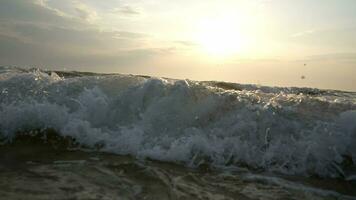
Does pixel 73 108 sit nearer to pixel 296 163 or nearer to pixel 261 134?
pixel 261 134

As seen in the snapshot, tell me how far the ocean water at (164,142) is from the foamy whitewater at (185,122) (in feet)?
0.06

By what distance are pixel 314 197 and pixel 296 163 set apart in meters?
1.37

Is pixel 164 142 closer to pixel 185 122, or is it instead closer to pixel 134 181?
pixel 185 122

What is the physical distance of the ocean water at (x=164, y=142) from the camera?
4.70 m

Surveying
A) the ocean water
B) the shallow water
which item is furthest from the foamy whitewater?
the shallow water

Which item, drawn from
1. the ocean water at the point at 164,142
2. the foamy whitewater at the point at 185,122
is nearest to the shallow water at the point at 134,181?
the ocean water at the point at 164,142

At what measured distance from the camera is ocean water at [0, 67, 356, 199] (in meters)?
4.70

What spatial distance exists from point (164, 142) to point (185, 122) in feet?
2.46

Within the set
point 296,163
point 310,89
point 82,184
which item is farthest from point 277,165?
point 310,89

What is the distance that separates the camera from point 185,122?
720 cm

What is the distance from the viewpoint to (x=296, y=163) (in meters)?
5.91

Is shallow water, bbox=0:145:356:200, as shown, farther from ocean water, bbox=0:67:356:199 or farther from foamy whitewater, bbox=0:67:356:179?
foamy whitewater, bbox=0:67:356:179

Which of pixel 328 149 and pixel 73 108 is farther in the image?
pixel 73 108

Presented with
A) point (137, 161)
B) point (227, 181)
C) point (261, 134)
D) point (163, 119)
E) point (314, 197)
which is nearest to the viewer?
point (314, 197)
